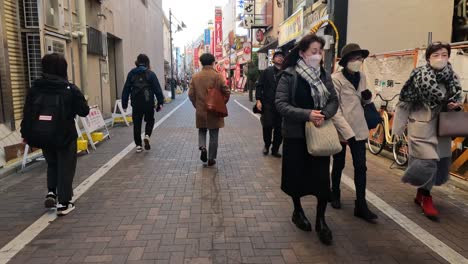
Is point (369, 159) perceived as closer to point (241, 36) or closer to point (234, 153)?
point (234, 153)

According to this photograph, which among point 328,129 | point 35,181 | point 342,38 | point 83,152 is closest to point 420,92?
point 328,129

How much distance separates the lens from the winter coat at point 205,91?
6852mm

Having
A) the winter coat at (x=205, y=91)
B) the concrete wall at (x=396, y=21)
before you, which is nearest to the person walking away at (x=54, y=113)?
the winter coat at (x=205, y=91)

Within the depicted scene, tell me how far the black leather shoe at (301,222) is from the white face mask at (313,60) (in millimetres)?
1500

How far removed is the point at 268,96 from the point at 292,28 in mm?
13248

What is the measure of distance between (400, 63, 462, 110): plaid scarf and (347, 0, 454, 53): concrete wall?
9.67 m

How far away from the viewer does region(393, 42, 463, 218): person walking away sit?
4.34 metres

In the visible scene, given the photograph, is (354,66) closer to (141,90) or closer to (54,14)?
(141,90)

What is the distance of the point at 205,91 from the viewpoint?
6.91 metres

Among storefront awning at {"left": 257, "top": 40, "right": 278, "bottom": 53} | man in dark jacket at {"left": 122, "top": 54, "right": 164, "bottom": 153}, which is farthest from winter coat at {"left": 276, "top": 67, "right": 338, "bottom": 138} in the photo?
storefront awning at {"left": 257, "top": 40, "right": 278, "bottom": 53}

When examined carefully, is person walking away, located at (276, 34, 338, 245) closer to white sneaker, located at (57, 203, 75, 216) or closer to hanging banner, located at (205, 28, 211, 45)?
white sneaker, located at (57, 203, 75, 216)

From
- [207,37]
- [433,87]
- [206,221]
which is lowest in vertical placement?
[206,221]

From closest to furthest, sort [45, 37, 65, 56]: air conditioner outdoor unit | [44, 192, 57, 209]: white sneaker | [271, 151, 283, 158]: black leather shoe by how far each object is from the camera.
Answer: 1. [44, 192, 57, 209]: white sneaker
2. [271, 151, 283, 158]: black leather shoe
3. [45, 37, 65, 56]: air conditioner outdoor unit

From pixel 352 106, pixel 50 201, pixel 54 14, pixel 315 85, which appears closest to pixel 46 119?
pixel 50 201
